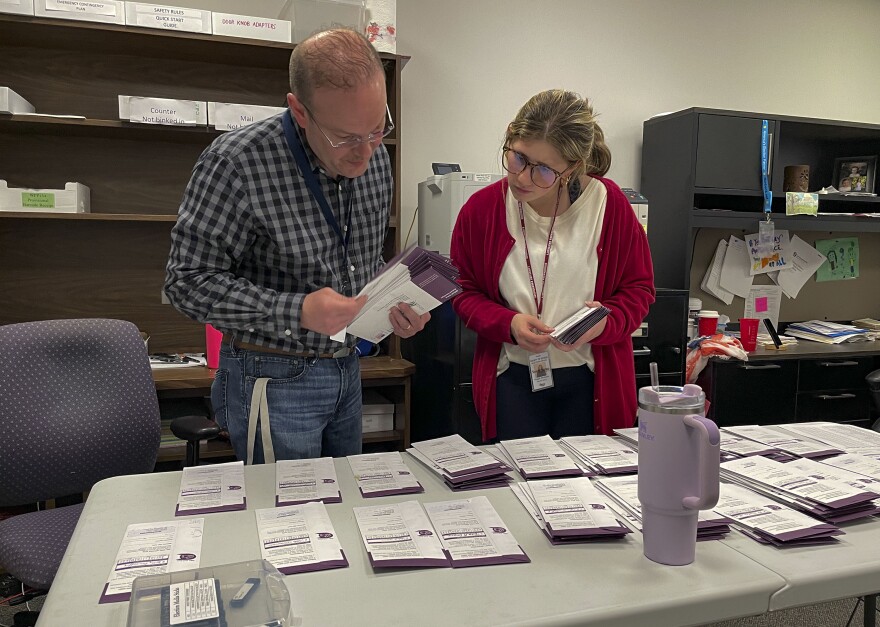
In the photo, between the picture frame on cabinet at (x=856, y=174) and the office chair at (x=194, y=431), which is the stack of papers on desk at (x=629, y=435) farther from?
the picture frame on cabinet at (x=856, y=174)

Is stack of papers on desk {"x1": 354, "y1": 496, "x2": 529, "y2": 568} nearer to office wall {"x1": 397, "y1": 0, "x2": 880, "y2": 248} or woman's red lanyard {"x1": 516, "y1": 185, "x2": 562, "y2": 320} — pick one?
woman's red lanyard {"x1": 516, "y1": 185, "x2": 562, "y2": 320}

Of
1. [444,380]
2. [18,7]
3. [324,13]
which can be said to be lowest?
[444,380]

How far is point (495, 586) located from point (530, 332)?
30.8 inches

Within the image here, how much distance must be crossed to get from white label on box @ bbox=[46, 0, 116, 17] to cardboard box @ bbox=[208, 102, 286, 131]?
460mm

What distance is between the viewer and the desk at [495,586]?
0.79 meters

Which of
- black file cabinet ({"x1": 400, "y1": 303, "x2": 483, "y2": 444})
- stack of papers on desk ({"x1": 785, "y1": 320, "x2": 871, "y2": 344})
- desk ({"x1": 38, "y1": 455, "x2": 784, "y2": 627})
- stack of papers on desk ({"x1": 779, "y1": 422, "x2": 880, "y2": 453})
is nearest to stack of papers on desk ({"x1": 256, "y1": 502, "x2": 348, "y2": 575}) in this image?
desk ({"x1": 38, "y1": 455, "x2": 784, "y2": 627})

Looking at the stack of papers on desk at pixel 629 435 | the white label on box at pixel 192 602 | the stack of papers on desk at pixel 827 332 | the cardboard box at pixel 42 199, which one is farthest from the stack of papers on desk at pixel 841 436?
the cardboard box at pixel 42 199

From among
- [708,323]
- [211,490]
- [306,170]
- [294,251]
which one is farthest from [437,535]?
[708,323]

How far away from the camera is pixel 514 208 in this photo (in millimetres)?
1736

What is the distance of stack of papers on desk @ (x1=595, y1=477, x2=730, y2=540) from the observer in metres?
1.01

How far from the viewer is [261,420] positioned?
1354mm

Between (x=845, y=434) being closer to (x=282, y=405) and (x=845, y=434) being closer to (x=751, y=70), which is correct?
(x=282, y=405)

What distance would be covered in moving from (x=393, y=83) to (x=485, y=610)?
95.7 inches

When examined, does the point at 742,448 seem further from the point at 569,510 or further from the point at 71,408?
the point at 71,408
